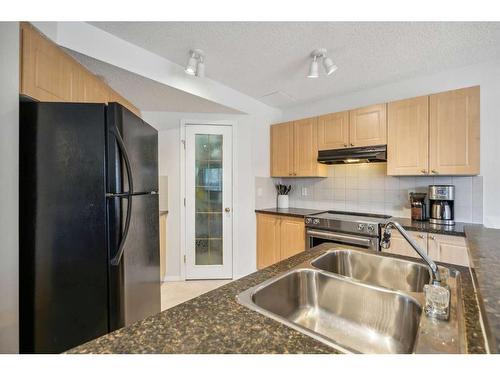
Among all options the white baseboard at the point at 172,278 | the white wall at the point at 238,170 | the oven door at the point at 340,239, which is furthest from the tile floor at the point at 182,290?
the oven door at the point at 340,239

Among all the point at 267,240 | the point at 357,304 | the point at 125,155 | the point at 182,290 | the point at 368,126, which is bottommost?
the point at 182,290

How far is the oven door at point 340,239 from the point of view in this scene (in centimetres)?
225

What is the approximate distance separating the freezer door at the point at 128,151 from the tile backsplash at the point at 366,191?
1.80 metres

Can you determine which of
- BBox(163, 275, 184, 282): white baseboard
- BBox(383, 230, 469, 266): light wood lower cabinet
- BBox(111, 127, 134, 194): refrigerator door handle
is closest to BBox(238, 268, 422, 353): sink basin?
BBox(111, 127, 134, 194): refrigerator door handle

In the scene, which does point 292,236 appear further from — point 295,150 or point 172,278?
point 172,278

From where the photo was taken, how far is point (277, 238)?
9.80 ft

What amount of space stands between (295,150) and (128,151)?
2.22 m

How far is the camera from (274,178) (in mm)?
3547

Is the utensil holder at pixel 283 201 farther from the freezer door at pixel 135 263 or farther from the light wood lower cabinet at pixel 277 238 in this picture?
the freezer door at pixel 135 263

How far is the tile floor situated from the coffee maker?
8.05 ft

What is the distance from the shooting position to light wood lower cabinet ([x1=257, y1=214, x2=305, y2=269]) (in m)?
2.79

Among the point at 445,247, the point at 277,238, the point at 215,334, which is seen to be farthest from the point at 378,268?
the point at 277,238

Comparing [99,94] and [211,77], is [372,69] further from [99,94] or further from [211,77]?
[99,94]
